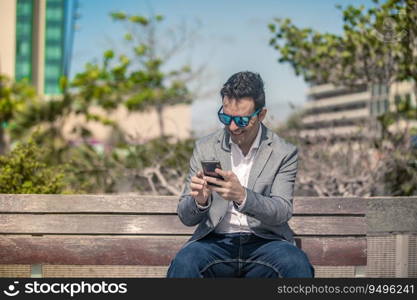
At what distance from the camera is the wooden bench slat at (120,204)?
4133 mm

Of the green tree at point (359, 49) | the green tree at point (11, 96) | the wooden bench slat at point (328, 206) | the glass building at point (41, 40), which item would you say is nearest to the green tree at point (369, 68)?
the green tree at point (359, 49)

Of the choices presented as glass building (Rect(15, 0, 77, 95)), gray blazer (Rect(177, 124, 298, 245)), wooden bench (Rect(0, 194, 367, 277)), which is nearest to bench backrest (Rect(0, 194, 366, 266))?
wooden bench (Rect(0, 194, 367, 277))

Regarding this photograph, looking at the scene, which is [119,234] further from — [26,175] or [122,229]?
[26,175]

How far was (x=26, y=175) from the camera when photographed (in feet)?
19.5

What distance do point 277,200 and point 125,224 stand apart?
129 cm

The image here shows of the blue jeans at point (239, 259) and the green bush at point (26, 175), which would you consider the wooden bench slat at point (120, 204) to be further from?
the green bush at point (26, 175)

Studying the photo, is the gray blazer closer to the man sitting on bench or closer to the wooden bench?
the man sitting on bench

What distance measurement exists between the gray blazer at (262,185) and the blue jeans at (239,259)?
75mm

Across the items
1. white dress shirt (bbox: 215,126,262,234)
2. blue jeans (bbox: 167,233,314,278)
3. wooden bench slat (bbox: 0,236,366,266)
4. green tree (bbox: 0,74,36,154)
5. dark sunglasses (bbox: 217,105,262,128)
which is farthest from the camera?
green tree (bbox: 0,74,36,154)

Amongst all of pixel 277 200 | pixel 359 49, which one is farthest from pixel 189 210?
pixel 359 49

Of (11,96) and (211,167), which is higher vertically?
(211,167)

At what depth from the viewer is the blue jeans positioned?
3232mm

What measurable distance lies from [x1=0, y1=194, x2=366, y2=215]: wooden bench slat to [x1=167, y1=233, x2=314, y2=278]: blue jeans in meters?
0.76

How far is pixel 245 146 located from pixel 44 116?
15.8 metres
